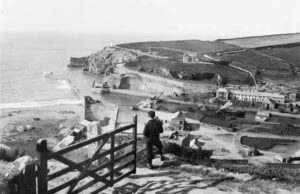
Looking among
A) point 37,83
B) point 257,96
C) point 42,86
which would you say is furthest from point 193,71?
point 37,83

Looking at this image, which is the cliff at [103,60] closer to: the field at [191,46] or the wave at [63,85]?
the field at [191,46]

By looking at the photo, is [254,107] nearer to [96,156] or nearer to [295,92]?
[295,92]

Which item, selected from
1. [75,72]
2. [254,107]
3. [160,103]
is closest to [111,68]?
[75,72]

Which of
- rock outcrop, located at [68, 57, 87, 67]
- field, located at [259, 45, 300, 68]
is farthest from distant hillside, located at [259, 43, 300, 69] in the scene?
rock outcrop, located at [68, 57, 87, 67]

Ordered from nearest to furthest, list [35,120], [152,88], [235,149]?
[235,149]
[35,120]
[152,88]

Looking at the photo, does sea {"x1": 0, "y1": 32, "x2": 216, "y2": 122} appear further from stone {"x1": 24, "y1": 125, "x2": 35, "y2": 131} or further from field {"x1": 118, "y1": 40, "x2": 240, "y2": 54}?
field {"x1": 118, "y1": 40, "x2": 240, "y2": 54}

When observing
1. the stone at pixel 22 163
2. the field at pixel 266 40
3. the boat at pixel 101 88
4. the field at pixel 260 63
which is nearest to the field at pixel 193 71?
the field at pixel 260 63
